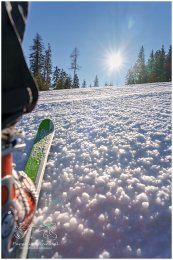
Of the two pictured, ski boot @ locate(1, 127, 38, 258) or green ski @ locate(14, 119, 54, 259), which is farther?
green ski @ locate(14, 119, 54, 259)

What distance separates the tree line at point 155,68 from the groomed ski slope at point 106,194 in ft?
110

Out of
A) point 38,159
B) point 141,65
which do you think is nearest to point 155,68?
point 141,65

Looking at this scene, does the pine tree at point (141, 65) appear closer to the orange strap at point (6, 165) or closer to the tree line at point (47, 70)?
the tree line at point (47, 70)

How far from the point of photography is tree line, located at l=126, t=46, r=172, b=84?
37.3 meters

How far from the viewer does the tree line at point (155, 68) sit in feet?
123

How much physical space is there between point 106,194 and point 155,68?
38.6m

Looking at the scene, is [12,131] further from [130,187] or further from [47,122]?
[47,122]

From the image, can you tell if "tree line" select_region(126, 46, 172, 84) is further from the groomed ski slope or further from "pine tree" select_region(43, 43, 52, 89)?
the groomed ski slope

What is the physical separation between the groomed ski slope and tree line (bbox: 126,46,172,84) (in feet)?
110

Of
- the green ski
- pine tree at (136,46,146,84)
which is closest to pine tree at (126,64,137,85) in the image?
pine tree at (136,46,146,84)

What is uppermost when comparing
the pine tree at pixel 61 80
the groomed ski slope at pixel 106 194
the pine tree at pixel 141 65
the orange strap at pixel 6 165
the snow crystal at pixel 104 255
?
the pine tree at pixel 141 65

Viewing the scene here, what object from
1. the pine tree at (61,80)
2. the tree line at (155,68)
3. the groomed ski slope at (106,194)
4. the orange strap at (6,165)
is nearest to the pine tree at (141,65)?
the tree line at (155,68)

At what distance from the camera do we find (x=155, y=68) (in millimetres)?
38531

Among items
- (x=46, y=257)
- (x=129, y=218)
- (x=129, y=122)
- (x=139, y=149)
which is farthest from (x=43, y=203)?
(x=129, y=122)
